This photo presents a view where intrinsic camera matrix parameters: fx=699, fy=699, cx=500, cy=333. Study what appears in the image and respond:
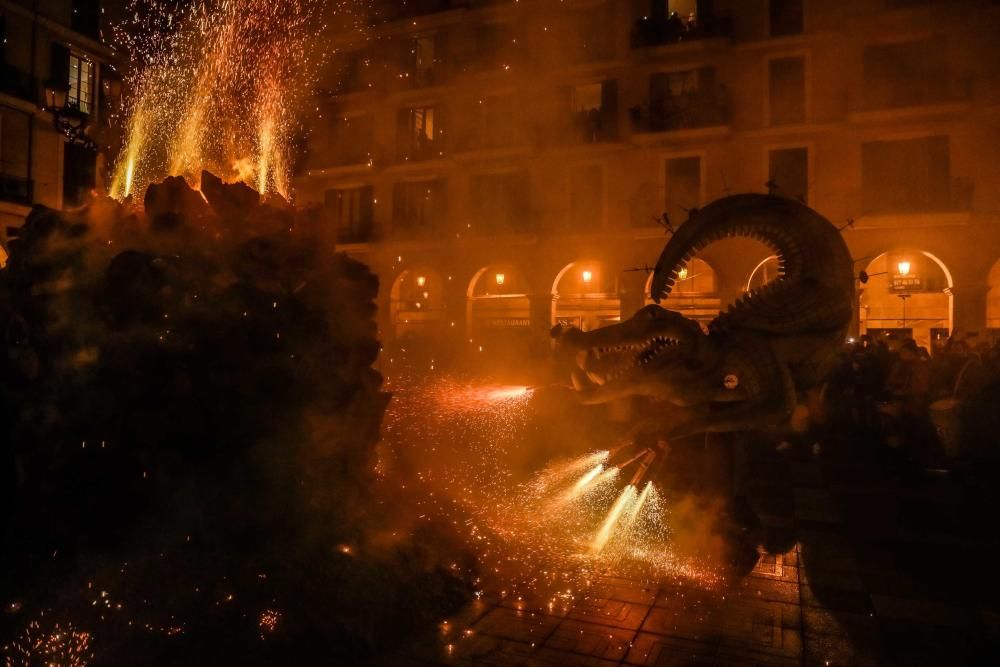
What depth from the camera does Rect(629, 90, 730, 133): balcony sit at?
16250 mm

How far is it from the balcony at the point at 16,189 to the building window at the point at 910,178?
69.8ft

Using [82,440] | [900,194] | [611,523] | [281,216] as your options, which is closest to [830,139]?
[900,194]

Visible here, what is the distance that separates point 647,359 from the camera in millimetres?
4902

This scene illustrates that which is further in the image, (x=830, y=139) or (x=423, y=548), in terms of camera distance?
(x=830, y=139)

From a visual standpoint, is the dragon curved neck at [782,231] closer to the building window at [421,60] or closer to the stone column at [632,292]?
the stone column at [632,292]

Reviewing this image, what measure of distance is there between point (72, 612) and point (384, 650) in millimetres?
1379

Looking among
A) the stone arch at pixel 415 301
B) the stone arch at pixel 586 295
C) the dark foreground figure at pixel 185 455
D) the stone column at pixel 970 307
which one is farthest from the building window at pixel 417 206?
the dark foreground figure at pixel 185 455

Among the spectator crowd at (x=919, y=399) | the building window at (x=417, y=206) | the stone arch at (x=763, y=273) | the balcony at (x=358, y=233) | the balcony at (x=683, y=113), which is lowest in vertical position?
the spectator crowd at (x=919, y=399)

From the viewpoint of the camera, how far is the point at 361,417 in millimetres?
3727

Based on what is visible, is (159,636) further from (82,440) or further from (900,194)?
(900,194)

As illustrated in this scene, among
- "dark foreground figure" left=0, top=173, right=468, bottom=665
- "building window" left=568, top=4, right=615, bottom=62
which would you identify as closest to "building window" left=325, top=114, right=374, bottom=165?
"building window" left=568, top=4, right=615, bottom=62

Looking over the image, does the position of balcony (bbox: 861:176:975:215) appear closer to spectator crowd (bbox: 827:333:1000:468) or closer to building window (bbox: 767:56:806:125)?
building window (bbox: 767:56:806:125)

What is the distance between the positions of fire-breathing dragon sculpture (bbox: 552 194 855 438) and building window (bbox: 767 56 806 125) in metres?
12.3

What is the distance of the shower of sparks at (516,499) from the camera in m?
3.88
